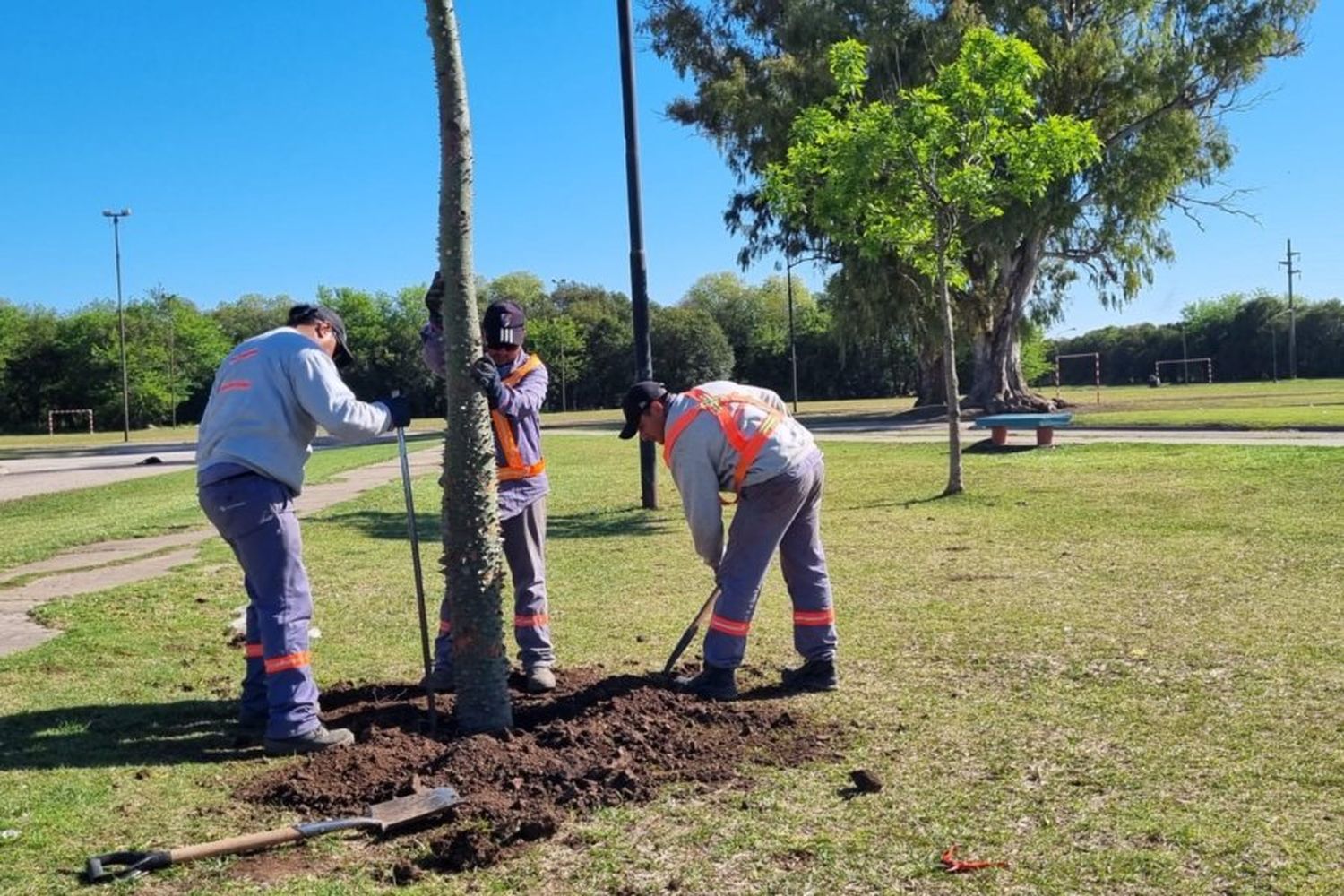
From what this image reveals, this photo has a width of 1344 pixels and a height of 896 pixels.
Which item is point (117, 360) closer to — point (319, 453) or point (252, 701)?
point (319, 453)

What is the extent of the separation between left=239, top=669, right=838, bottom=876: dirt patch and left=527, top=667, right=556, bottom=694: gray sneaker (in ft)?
0.62

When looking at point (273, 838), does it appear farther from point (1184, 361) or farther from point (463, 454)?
point (1184, 361)

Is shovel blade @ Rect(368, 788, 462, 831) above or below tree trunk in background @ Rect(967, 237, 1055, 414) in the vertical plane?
below

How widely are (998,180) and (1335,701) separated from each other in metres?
9.18

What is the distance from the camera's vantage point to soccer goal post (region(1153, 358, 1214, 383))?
232 feet

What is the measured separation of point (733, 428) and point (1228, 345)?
81002 millimetres

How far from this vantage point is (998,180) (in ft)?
42.3

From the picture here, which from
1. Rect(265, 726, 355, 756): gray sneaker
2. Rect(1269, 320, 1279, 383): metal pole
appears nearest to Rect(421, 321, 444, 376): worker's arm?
Rect(265, 726, 355, 756): gray sneaker

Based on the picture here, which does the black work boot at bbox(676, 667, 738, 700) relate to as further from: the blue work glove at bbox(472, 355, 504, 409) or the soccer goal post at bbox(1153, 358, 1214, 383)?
the soccer goal post at bbox(1153, 358, 1214, 383)

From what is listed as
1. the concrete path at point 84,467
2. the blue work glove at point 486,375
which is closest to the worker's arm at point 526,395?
the blue work glove at point 486,375

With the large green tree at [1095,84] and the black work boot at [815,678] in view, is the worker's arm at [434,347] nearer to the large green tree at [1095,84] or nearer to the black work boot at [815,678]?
the black work boot at [815,678]

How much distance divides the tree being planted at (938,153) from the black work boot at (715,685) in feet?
28.7

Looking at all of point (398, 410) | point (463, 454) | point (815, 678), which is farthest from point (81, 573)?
point (815, 678)

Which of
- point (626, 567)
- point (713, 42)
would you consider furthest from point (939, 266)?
point (713, 42)
